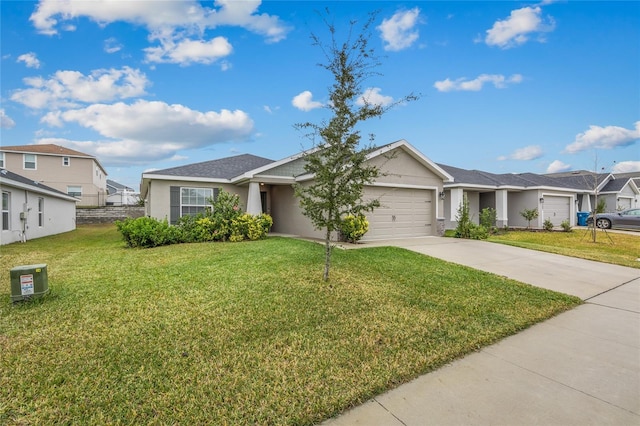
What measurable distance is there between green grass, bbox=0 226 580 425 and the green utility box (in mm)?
167

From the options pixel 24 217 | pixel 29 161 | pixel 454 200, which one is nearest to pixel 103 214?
pixel 29 161

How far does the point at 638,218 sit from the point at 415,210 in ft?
50.6

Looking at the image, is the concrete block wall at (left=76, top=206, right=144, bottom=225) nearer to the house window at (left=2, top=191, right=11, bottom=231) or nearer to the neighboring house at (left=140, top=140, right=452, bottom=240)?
the house window at (left=2, top=191, right=11, bottom=231)

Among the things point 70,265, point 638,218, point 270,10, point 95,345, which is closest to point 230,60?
point 270,10

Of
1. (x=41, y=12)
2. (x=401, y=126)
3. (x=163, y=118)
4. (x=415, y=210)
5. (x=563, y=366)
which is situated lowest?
(x=563, y=366)

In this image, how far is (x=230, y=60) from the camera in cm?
1283

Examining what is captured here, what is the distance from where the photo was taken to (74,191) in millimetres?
31141

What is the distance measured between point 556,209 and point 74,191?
42.9 m

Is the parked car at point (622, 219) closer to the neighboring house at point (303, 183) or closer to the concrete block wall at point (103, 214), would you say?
the neighboring house at point (303, 183)

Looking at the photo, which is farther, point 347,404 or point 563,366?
point 563,366

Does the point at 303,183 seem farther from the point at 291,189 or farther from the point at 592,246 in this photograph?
the point at 592,246

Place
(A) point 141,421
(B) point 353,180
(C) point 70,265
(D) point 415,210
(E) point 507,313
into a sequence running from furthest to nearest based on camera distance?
(D) point 415,210 → (C) point 70,265 → (B) point 353,180 → (E) point 507,313 → (A) point 141,421

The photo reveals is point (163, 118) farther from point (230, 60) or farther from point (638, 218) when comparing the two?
point (638, 218)

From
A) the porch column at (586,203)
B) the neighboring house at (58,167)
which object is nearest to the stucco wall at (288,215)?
the neighboring house at (58,167)
